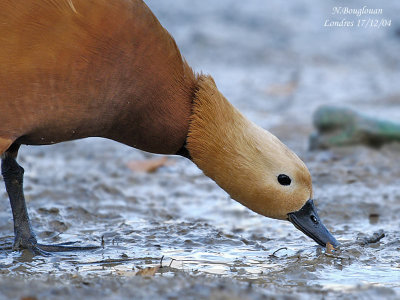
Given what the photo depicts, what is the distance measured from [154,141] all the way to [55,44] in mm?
868

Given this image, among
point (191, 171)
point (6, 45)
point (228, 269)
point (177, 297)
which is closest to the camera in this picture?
point (177, 297)

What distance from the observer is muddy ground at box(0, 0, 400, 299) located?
11.8 ft

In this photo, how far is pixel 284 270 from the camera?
4082mm

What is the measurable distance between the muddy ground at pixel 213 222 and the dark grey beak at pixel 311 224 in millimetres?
94

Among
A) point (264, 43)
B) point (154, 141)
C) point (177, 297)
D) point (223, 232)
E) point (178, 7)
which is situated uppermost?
point (178, 7)

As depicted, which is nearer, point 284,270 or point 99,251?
point 284,270

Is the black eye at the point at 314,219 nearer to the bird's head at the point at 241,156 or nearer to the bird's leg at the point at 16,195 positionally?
the bird's head at the point at 241,156

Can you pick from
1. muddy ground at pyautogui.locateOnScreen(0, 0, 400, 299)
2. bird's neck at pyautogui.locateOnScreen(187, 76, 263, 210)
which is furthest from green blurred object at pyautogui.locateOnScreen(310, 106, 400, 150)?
bird's neck at pyautogui.locateOnScreen(187, 76, 263, 210)

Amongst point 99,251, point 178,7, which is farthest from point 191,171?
point 178,7

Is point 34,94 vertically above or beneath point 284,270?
above

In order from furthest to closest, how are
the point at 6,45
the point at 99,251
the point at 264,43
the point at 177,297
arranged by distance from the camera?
the point at 264,43 → the point at 99,251 → the point at 6,45 → the point at 177,297

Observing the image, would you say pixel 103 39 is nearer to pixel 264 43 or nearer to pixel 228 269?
pixel 228 269

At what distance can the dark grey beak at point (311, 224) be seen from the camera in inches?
178

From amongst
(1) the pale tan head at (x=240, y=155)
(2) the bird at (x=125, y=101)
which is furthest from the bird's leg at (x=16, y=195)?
(1) the pale tan head at (x=240, y=155)
